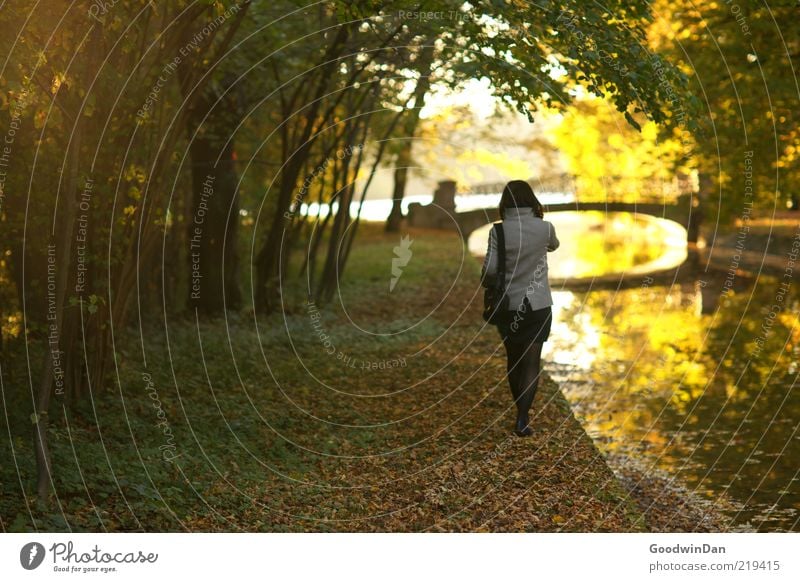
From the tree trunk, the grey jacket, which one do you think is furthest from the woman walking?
the tree trunk

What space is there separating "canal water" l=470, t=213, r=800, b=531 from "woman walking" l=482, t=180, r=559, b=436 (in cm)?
310

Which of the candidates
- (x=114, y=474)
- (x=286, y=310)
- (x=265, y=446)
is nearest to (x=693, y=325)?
(x=286, y=310)

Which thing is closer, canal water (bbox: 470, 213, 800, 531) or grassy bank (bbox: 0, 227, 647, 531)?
grassy bank (bbox: 0, 227, 647, 531)

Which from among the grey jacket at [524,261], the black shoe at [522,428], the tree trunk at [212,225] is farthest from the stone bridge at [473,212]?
the grey jacket at [524,261]

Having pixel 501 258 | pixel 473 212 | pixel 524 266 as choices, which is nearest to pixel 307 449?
pixel 501 258

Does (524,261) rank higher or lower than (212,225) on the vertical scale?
lower

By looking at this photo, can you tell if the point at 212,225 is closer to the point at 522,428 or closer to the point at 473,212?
the point at 522,428

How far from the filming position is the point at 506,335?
11039 mm

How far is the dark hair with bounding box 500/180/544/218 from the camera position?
35.3ft

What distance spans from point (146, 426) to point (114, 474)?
210cm

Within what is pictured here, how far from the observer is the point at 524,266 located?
10.7 m

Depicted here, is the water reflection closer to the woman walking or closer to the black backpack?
the woman walking

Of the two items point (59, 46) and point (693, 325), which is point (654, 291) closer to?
point (693, 325)

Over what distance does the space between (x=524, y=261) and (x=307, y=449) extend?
3171mm
